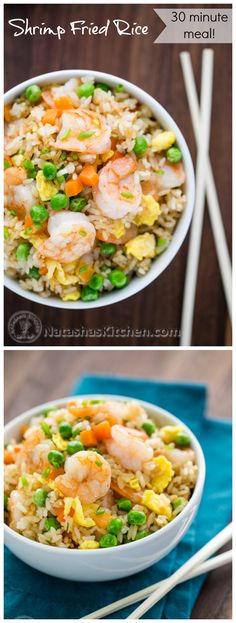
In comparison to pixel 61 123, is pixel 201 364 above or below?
below

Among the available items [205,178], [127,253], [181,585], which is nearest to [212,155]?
[205,178]

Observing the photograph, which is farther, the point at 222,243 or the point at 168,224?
the point at 222,243

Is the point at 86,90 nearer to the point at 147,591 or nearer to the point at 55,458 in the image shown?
the point at 55,458

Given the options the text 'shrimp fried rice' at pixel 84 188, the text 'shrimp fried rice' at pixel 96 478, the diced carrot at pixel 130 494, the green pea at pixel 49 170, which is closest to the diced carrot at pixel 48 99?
the text 'shrimp fried rice' at pixel 84 188

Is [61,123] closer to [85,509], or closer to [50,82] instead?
[50,82]

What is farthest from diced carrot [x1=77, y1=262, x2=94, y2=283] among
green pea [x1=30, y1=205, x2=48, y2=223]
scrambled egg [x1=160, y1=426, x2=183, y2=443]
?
scrambled egg [x1=160, y1=426, x2=183, y2=443]

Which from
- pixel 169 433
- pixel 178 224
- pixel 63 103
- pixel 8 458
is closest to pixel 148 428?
pixel 169 433

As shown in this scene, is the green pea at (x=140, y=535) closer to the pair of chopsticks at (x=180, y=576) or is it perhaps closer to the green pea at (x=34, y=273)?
the pair of chopsticks at (x=180, y=576)
